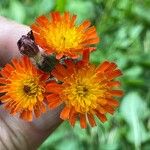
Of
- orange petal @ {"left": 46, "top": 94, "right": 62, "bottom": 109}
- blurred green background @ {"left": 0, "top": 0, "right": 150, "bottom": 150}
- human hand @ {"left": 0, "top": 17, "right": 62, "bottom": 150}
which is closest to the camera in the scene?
orange petal @ {"left": 46, "top": 94, "right": 62, "bottom": 109}

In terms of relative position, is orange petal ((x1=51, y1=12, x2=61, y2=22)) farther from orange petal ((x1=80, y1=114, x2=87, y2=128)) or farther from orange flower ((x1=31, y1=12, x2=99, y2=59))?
orange petal ((x1=80, y1=114, x2=87, y2=128))

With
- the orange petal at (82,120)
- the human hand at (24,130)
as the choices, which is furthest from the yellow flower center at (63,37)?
the human hand at (24,130)

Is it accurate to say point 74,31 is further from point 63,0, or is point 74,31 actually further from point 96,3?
point 96,3

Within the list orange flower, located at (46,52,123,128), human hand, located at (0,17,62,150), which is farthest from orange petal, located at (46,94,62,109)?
human hand, located at (0,17,62,150)

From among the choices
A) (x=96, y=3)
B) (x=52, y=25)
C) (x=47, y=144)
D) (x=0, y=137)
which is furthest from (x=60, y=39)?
(x=96, y=3)

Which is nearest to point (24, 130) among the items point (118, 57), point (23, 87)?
point (23, 87)

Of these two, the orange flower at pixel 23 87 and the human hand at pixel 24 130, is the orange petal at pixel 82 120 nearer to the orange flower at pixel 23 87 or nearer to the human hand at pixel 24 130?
the orange flower at pixel 23 87
